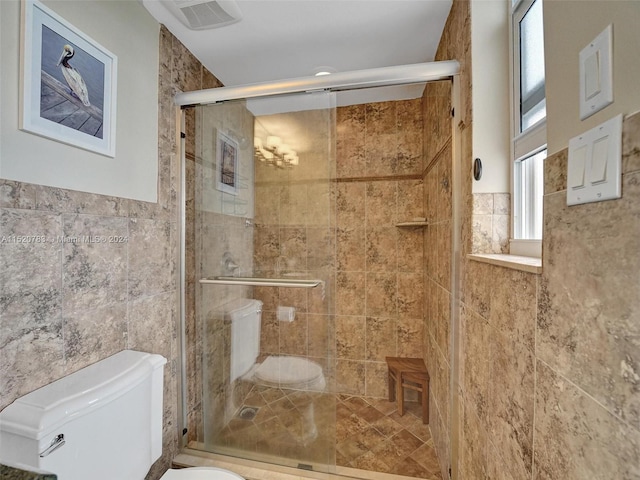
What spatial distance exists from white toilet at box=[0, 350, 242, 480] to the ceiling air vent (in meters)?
1.56

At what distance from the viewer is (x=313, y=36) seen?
138cm

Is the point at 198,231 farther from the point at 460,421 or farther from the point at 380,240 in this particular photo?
the point at 460,421

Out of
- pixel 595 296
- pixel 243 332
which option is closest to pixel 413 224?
pixel 243 332

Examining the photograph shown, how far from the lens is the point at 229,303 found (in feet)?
4.98

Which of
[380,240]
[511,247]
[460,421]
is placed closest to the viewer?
[511,247]

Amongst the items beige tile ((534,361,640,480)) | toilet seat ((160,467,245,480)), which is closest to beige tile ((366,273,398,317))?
toilet seat ((160,467,245,480))

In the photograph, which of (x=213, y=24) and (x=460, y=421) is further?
(x=213, y=24)

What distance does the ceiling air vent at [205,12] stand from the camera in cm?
112

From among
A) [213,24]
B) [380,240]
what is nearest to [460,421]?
[380,240]

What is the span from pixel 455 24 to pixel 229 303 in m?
1.86

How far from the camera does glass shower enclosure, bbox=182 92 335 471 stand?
138 centimetres

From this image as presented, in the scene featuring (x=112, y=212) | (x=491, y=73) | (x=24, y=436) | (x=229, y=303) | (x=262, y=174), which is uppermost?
(x=491, y=73)

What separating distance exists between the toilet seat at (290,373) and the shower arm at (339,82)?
146 cm

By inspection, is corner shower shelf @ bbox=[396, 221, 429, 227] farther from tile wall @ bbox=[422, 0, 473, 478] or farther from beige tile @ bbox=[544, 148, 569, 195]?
beige tile @ bbox=[544, 148, 569, 195]
